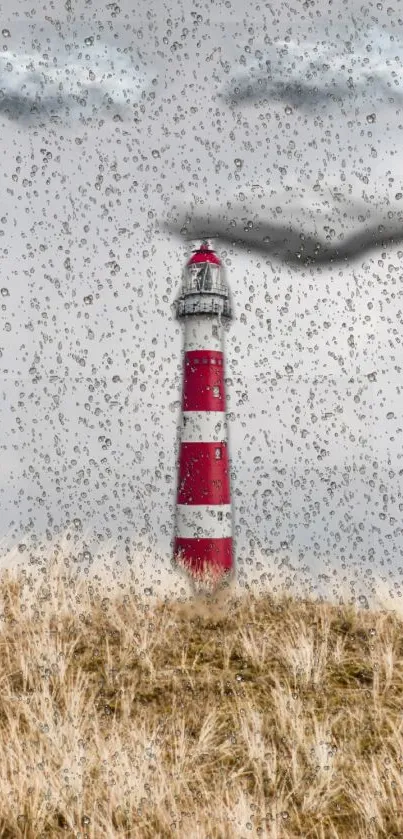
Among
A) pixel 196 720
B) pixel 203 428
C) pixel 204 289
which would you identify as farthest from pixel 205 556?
pixel 196 720

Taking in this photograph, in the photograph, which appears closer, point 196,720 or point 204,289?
point 196,720

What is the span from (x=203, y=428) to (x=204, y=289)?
1.82 metres

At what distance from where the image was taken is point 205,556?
10992 mm

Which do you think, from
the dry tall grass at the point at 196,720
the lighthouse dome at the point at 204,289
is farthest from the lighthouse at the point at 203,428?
the dry tall grass at the point at 196,720

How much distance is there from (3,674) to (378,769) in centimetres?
261

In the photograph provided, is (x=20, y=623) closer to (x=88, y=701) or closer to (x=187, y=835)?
(x=88, y=701)

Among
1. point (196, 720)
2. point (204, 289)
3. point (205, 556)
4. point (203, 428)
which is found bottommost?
point (196, 720)

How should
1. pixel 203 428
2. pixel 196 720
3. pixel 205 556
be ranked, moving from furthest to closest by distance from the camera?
1. pixel 203 428
2. pixel 205 556
3. pixel 196 720

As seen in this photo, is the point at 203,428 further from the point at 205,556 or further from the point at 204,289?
the point at 204,289

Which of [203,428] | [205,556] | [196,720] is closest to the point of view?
[196,720]

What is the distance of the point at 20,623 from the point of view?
7074mm

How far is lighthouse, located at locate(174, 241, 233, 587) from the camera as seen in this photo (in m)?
11.2

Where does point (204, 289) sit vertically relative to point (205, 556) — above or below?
above

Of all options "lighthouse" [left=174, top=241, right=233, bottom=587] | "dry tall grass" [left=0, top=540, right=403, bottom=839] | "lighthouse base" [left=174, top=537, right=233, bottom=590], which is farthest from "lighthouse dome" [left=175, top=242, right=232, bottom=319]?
"dry tall grass" [left=0, top=540, right=403, bottom=839]
